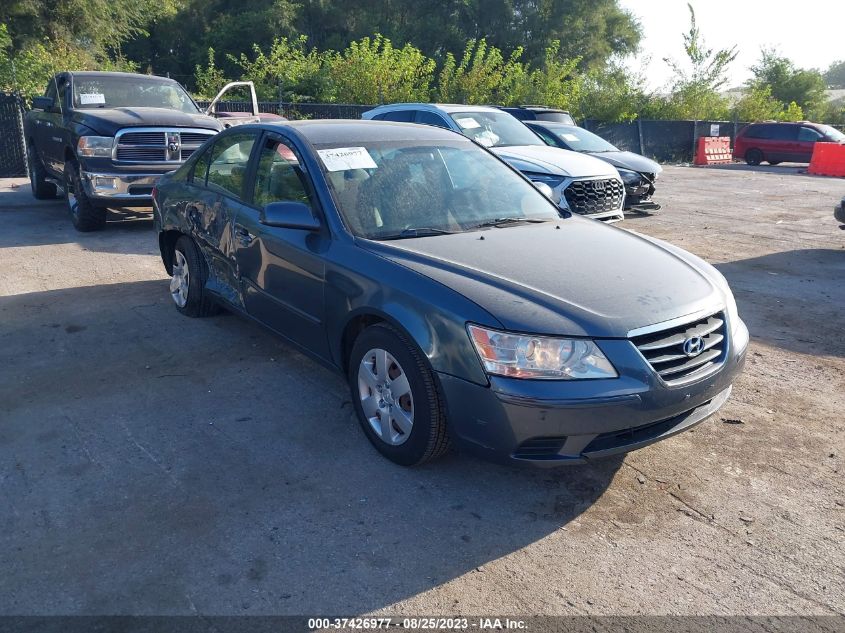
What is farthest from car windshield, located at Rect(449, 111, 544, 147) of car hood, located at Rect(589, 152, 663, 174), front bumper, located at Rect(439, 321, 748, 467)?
front bumper, located at Rect(439, 321, 748, 467)

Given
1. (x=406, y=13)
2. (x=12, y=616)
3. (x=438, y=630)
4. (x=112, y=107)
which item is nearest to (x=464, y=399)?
(x=438, y=630)

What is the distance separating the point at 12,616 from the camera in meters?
2.59

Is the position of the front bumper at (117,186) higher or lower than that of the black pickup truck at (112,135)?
lower

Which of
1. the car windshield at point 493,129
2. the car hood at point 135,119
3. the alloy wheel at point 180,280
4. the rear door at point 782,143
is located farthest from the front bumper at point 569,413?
the rear door at point 782,143

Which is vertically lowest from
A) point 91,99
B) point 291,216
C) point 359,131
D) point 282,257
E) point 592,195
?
point 592,195

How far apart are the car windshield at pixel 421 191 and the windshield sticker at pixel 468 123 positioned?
624 centimetres

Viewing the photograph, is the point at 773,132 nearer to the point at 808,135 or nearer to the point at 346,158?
the point at 808,135

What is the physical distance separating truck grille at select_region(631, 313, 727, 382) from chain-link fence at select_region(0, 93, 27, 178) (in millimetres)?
15794

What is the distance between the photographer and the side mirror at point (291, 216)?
3.95 meters

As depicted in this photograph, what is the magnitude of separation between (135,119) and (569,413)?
25.9ft

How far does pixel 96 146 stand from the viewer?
8805 millimetres

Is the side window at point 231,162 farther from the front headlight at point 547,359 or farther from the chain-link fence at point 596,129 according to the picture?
the chain-link fence at point 596,129

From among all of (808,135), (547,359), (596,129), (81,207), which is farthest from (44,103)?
(808,135)

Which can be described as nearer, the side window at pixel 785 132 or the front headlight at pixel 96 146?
the front headlight at pixel 96 146
